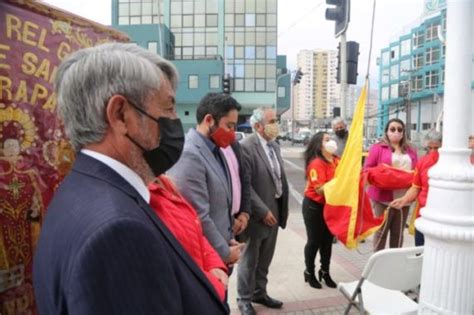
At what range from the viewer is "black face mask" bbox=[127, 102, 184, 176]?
113 cm

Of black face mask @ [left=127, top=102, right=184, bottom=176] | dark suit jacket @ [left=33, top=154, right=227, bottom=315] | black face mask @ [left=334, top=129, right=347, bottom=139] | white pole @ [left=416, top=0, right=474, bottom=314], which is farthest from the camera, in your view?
black face mask @ [left=334, top=129, right=347, bottom=139]

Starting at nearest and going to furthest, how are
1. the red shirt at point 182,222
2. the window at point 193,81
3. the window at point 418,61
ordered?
the red shirt at point 182,222 → the window at point 193,81 → the window at point 418,61

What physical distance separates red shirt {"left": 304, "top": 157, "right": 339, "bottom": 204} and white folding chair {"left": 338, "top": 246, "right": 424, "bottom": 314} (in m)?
1.42

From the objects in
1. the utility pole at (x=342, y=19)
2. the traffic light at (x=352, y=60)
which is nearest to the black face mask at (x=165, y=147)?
the utility pole at (x=342, y=19)

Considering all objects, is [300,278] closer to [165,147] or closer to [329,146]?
[329,146]

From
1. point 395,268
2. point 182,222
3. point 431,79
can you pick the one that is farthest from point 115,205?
point 431,79

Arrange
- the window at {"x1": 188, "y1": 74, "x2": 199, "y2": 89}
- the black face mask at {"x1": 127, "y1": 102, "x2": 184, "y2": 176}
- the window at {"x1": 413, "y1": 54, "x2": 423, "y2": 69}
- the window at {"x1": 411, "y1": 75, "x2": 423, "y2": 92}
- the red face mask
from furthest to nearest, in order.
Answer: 1. the window at {"x1": 411, "y1": 75, "x2": 423, "y2": 92}
2. the window at {"x1": 413, "y1": 54, "x2": 423, "y2": 69}
3. the window at {"x1": 188, "y1": 74, "x2": 199, "y2": 89}
4. the red face mask
5. the black face mask at {"x1": 127, "y1": 102, "x2": 184, "y2": 176}

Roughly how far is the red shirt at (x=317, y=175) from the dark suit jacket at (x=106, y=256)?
312 centimetres

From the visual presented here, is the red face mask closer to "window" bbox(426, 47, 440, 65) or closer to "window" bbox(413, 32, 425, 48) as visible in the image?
"window" bbox(426, 47, 440, 65)

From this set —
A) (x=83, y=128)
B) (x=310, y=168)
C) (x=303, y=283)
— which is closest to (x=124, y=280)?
(x=83, y=128)

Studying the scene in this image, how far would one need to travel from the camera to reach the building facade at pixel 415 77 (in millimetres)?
47625

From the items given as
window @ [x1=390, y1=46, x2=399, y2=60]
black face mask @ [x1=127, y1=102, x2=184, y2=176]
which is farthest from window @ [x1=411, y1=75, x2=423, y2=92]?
black face mask @ [x1=127, y1=102, x2=184, y2=176]

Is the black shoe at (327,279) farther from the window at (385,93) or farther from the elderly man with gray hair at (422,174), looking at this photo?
the window at (385,93)

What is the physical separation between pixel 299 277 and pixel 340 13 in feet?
16.2
